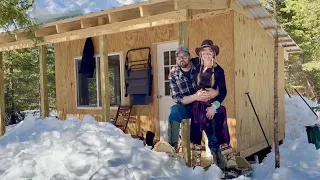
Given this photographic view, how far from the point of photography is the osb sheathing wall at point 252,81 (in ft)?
20.5

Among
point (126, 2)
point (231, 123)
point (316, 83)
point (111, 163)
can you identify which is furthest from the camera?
point (316, 83)

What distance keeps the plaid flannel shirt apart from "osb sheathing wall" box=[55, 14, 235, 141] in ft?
3.66

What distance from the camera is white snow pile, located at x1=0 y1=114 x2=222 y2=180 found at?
3.98 m

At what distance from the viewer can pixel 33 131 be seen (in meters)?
5.84

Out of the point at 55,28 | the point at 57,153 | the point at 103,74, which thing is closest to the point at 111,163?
the point at 57,153

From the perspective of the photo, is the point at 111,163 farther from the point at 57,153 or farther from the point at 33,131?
the point at 33,131

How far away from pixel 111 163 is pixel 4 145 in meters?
2.07

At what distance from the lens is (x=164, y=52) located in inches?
285

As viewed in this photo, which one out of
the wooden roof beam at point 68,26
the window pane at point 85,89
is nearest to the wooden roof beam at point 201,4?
the wooden roof beam at point 68,26

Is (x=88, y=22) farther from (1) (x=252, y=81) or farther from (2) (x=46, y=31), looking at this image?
(1) (x=252, y=81)

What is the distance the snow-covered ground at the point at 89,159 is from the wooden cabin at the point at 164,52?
3.97 feet

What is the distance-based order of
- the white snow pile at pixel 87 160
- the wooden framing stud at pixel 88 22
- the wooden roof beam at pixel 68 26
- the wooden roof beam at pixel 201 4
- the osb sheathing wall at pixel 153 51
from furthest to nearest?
1. the wooden roof beam at pixel 68 26
2. the wooden framing stud at pixel 88 22
3. the osb sheathing wall at pixel 153 51
4. the wooden roof beam at pixel 201 4
5. the white snow pile at pixel 87 160

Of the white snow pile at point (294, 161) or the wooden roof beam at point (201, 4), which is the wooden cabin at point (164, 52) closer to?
the wooden roof beam at point (201, 4)

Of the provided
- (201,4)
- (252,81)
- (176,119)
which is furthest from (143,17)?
(252,81)
